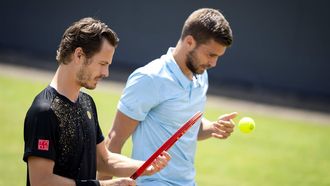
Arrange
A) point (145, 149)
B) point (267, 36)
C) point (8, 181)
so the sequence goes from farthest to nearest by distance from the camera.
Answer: point (267, 36), point (8, 181), point (145, 149)

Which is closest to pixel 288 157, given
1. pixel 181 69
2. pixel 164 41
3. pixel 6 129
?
pixel 6 129

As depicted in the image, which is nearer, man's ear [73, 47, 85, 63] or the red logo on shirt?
the red logo on shirt

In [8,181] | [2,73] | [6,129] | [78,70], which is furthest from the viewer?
[2,73]

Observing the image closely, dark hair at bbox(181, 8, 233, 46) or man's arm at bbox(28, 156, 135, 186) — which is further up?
dark hair at bbox(181, 8, 233, 46)

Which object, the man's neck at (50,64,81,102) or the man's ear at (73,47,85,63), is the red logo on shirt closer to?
the man's neck at (50,64,81,102)

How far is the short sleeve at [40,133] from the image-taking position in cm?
376

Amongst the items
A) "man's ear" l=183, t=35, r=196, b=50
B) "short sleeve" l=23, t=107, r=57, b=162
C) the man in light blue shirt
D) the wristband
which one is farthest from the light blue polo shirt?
"short sleeve" l=23, t=107, r=57, b=162

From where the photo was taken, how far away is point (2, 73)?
1795 cm

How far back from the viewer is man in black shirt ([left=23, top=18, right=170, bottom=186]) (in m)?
3.79

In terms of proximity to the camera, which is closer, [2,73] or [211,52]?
[211,52]

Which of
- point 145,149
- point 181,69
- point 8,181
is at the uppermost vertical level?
point 181,69

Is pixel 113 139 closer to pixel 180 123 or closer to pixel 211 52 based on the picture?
pixel 180 123

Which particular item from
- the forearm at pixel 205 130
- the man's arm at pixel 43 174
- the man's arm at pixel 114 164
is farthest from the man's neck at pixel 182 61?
the man's arm at pixel 43 174

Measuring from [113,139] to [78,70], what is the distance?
1.25 metres
